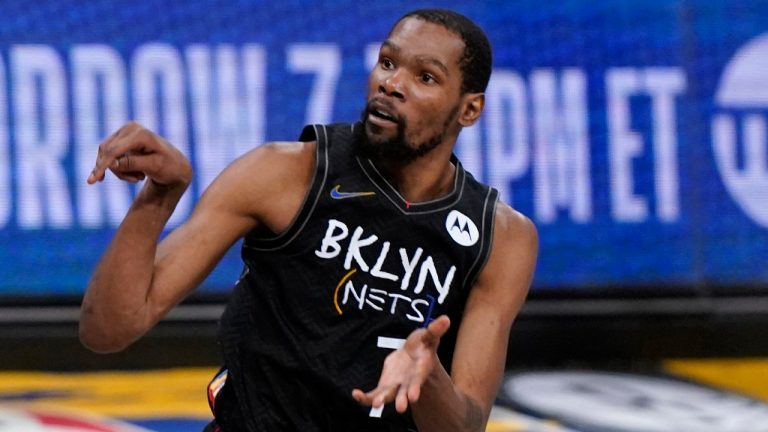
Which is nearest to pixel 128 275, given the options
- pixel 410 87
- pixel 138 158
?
pixel 138 158

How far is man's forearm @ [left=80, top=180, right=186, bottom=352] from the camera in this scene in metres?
2.61

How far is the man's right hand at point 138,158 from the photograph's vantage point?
8.07 ft

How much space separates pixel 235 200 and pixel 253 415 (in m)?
0.46

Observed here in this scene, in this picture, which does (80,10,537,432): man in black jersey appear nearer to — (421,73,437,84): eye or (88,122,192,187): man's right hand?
(421,73,437,84): eye

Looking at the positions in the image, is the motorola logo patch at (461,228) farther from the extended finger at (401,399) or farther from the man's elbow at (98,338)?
the man's elbow at (98,338)

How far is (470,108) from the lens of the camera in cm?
310

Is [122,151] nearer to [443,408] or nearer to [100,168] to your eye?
[100,168]

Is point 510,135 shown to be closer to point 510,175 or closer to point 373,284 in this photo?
point 510,175

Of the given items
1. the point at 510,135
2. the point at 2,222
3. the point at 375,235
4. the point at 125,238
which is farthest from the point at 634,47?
the point at 125,238

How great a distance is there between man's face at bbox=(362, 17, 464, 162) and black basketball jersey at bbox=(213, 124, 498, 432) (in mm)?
113

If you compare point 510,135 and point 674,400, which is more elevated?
point 510,135

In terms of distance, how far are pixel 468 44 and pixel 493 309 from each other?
0.58 meters

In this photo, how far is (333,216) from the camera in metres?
2.91

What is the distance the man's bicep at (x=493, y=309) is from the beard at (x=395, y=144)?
0.25 metres
